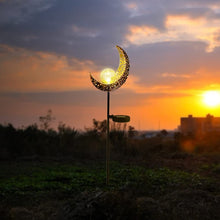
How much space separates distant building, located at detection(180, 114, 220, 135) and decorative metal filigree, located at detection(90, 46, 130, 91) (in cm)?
2636

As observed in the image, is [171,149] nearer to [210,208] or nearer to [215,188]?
[215,188]

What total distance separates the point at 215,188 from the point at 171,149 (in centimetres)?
988

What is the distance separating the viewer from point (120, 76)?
5.93 metres

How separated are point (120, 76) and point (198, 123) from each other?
1087 inches

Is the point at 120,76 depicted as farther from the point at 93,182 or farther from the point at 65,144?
the point at 65,144

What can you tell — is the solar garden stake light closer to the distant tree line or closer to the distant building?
the distant tree line

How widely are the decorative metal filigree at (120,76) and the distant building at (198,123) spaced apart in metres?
26.4

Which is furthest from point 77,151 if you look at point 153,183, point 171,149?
point 153,183

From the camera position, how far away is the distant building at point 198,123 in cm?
3112

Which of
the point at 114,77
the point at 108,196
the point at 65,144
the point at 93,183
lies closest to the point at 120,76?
the point at 114,77

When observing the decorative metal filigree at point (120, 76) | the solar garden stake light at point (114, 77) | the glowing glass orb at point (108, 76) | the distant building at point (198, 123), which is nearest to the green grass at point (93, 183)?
the solar garden stake light at point (114, 77)

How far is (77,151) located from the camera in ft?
41.4

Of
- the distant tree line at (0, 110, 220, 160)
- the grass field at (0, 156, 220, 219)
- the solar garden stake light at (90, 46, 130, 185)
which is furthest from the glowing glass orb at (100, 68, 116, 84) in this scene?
the distant tree line at (0, 110, 220, 160)

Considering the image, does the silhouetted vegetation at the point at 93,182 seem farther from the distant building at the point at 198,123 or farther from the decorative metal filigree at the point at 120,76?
the distant building at the point at 198,123
